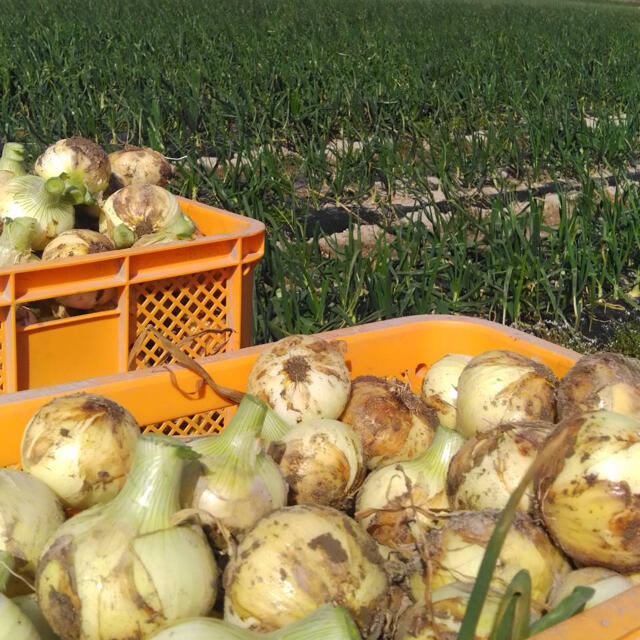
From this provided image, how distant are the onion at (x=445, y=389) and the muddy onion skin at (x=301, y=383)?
0.24 meters

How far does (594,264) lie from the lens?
4.29 m

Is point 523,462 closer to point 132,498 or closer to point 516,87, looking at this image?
point 132,498

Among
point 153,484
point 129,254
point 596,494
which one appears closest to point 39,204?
point 129,254

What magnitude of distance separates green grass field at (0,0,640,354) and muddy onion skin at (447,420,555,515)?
59.2 inches

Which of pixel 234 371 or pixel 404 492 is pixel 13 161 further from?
pixel 404 492

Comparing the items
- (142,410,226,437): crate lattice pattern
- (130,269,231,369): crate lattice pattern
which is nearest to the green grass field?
(130,269,231,369): crate lattice pattern

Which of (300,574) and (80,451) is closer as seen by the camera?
(300,574)

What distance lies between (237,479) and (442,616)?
413mm

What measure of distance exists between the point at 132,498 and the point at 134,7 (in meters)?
15.9

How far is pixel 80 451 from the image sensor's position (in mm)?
1617

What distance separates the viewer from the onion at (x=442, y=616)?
47.8 inches

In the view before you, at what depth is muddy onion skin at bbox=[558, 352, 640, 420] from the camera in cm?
186

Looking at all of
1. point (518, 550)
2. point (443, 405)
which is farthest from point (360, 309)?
point (518, 550)

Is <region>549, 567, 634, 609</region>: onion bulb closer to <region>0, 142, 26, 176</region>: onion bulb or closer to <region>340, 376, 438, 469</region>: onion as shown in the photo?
<region>340, 376, 438, 469</region>: onion
